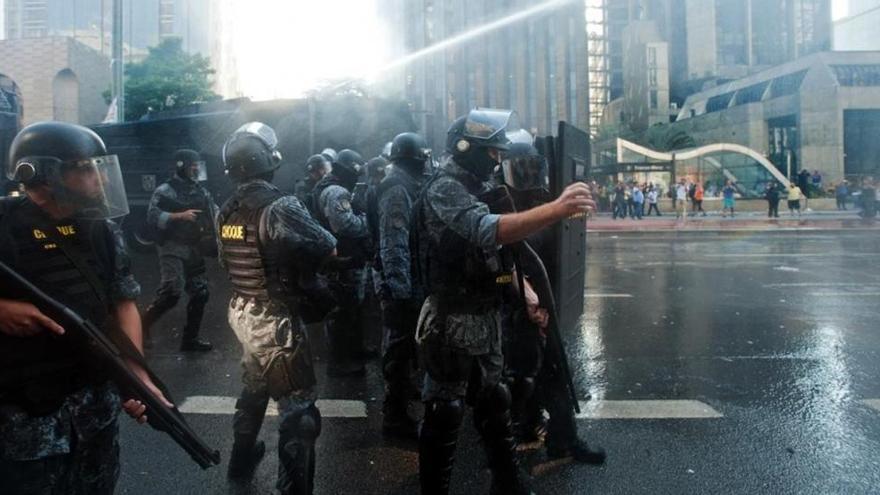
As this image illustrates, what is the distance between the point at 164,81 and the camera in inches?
883

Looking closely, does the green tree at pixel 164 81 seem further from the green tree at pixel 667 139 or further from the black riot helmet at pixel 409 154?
the green tree at pixel 667 139

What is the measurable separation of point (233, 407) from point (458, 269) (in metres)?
2.28

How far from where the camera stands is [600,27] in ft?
278

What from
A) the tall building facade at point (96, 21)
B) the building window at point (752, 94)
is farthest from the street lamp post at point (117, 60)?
the building window at point (752, 94)

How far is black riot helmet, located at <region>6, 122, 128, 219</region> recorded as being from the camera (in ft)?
5.74

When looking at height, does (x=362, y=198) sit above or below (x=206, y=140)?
below

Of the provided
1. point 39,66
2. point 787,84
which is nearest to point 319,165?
point 39,66

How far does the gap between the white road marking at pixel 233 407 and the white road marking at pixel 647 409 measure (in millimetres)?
1428

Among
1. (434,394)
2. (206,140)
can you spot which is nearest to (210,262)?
(206,140)

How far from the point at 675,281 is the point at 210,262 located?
7.64m

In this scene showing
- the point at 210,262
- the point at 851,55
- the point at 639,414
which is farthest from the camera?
the point at 851,55

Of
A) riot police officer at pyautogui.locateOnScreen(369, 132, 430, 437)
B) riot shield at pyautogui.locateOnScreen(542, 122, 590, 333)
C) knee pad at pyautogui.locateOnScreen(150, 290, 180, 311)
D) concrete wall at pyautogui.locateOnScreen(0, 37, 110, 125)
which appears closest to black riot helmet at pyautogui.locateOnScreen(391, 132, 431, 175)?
riot police officer at pyautogui.locateOnScreen(369, 132, 430, 437)

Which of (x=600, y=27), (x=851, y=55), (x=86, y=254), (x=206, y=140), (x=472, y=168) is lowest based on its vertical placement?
(x=86, y=254)

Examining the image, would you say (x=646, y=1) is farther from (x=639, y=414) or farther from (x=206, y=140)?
(x=639, y=414)
